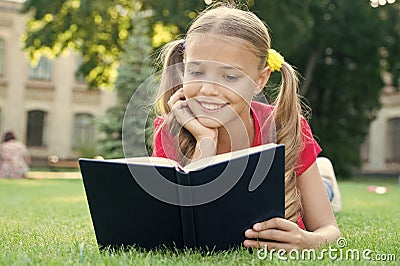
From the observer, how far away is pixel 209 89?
2586mm

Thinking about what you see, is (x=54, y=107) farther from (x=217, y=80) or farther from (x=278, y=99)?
(x=217, y=80)

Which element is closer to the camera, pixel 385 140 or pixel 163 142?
pixel 163 142

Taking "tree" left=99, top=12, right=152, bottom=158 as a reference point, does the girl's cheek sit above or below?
below

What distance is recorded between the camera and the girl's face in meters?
2.59

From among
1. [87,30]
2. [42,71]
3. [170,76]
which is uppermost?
[42,71]

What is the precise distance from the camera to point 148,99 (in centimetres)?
296

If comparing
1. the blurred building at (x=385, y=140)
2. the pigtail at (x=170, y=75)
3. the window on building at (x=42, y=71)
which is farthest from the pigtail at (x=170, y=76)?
the blurred building at (x=385, y=140)

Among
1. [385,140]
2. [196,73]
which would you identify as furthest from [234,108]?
[385,140]

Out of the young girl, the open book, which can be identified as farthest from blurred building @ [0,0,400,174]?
the open book

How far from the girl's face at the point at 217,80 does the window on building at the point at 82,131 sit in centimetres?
2797

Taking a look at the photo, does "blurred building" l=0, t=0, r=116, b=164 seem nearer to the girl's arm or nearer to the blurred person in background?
the blurred person in background

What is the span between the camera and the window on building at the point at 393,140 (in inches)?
1213

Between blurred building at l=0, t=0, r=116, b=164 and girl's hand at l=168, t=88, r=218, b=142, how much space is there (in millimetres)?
26086

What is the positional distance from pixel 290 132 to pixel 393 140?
2962cm
